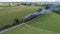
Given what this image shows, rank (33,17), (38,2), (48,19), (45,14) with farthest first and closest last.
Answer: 1. (38,2)
2. (45,14)
3. (48,19)
4. (33,17)

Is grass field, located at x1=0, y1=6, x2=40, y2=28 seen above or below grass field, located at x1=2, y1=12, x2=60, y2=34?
above

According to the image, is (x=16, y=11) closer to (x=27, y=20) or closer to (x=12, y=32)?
(x=27, y=20)

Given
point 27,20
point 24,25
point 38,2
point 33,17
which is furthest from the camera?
point 38,2

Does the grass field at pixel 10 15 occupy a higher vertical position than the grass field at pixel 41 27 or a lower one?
higher

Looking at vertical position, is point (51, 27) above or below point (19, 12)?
below

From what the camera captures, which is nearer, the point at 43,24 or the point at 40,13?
the point at 43,24

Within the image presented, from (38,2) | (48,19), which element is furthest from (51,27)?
(38,2)

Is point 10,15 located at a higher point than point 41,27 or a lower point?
higher
